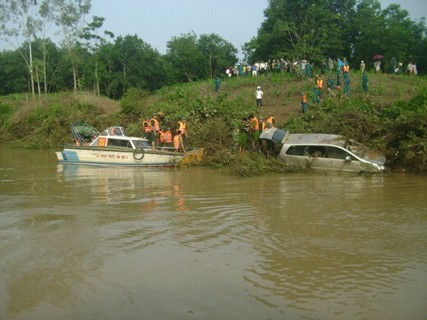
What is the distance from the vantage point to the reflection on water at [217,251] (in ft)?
18.9

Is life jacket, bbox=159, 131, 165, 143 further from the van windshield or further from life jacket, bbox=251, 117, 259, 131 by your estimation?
the van windshield

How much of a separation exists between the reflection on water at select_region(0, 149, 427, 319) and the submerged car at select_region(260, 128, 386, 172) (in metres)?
1.45

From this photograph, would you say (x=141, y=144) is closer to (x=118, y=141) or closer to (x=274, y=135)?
(x=118, y=141)

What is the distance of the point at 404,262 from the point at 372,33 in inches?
1611

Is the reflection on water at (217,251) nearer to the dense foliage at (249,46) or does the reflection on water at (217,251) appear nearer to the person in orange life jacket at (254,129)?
the person in orange life jacket at (254,129)

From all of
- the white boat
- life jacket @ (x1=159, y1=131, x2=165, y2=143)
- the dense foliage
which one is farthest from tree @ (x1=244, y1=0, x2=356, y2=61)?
the white boat

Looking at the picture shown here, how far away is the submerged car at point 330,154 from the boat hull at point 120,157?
479 centimetres

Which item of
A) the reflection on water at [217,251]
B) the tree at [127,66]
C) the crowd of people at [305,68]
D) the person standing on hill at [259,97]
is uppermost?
the tree at [127,66]

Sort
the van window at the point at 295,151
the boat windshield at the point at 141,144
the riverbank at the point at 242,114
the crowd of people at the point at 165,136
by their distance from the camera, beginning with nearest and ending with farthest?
the van window at the point at 295,151
the riverbank at the point at 242,114
the boat windshield at the point at 141,144
the crowd of people at the point at 165,136

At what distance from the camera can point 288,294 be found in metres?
6.05

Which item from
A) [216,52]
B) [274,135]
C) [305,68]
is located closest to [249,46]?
[216,52]

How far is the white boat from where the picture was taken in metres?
18.5

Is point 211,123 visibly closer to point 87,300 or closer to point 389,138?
point 389,138

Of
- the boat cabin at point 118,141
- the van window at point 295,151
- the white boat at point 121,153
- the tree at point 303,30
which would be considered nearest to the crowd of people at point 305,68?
the tree at point 303,30
